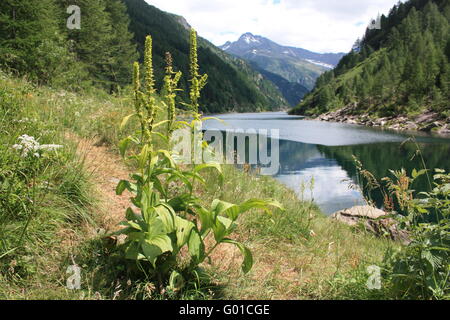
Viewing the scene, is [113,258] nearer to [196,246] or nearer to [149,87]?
[196,246]

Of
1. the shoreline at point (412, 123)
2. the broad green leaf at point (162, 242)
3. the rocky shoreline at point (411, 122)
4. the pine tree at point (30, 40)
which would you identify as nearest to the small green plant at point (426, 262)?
the broad green leaf at point (162, 242)

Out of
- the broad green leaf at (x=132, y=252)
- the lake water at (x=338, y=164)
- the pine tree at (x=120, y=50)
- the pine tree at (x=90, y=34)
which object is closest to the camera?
the broad green leaf at (x=132, y=252)

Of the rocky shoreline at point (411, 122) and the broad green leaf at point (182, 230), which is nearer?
the broad green leaf at point (182, 230)

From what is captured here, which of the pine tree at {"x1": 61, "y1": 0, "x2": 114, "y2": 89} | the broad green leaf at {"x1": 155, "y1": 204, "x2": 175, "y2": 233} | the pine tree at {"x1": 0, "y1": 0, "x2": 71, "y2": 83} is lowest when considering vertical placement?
the broad green leaf at {"x1": 155, "y1": 204, "x2": 175, "y2": 233}

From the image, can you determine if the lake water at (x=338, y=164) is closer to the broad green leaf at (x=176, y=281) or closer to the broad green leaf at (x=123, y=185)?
the broad green leaf at (x=176, y=281)

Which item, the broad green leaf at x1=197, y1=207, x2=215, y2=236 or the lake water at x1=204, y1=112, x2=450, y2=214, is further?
the lake water at x1=204, y1=112, x2=450, y2=214

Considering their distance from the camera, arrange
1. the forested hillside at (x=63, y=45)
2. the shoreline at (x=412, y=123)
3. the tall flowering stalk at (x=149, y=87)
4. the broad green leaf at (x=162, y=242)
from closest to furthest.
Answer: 1. the broad green leaf at (x=162, y=242)
2. the tall flowering stalk at (x=149, y=87)
3. the forested hillside at (x=63, y=45)
4. the shoreline at (x=412, y=123)

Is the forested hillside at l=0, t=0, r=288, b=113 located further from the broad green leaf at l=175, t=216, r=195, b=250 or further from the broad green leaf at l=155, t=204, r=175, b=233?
the broad green leaf at l=175, t=216, r=195, b=250

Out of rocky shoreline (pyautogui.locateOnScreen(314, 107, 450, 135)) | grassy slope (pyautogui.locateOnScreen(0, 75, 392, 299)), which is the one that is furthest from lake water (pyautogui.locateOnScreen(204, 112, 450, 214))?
rocky shoreline (pyautogui.locateOnScreen(314, 107, 450, 135))

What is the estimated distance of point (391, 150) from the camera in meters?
31.9

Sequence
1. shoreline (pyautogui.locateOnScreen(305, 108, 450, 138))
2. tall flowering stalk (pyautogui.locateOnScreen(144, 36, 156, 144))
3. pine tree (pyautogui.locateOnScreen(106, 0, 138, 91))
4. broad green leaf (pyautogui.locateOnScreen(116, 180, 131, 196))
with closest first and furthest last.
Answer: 1. tall flowering stalk (pyautogui.locateOnScreen(144, 36, 156, 144))
2. broad green leaf (pyautogui.locateOnScreen(116, 180, 131, 196))
3. pine tree (pyautogui.locateOnScreen(106, 0, 138, 91))
4. shoreline (pyautogui.locateOnScreen(305, 108, 450, 138))

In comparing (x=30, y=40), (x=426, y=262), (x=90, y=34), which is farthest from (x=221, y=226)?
(x=90, y=34)

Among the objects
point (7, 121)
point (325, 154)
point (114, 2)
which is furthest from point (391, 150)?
point (114, 2)

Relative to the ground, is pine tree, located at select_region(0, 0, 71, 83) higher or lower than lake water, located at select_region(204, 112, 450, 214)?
higher
